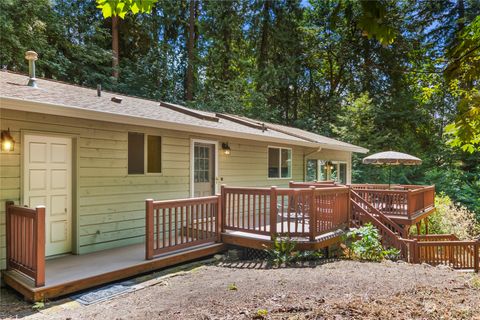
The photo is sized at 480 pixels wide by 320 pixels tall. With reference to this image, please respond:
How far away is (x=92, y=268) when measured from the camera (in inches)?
196

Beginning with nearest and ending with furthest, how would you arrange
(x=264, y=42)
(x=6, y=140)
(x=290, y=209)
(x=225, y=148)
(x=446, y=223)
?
1. (x=6, y=140)
2. (x=290, y=209)
3. (x=225, y=148)
4. (x=446, y=223)
5. (x=264, y=42)

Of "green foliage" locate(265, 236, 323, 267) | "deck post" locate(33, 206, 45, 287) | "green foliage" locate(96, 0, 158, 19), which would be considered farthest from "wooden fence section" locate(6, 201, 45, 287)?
"green foliage" locate(265, 236, 323, 267)

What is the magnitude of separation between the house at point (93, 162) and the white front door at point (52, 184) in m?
0.01

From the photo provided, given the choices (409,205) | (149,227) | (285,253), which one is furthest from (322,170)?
(149,227)

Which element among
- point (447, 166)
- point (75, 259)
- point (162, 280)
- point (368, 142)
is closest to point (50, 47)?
point (75, 259)

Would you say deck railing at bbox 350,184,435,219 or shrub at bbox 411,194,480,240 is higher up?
deck railing at bbox 350,184,435,219

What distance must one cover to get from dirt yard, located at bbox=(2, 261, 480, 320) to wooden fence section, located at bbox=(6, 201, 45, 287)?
616 millimetres

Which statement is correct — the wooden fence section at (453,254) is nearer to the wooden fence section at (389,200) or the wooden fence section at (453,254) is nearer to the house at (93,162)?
the wooden fence section at (389,200)

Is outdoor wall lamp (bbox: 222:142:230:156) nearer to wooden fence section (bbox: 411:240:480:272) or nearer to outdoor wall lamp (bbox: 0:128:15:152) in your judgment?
outdoor wall lamp (bbox: 0:128:15:152)

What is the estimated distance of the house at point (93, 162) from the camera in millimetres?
5055

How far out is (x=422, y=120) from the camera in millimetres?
Answer: 20266

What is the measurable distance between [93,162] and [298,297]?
416 centimetres

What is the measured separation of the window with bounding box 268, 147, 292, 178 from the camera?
10.8 m

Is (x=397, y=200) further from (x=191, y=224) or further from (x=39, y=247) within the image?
(x=39, y=247)
